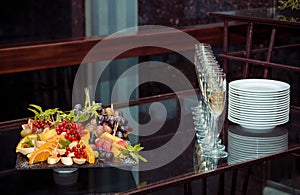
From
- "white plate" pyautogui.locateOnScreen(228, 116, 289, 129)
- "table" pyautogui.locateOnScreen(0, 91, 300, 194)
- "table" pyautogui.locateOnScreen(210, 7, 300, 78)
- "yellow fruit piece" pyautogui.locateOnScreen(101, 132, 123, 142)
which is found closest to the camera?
"table" pyautogui.locateOnScreen(0, 91, 300, 194)

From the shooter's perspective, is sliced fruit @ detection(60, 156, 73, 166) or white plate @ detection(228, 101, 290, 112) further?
white plate @ detection(228, 101, 290, 112)

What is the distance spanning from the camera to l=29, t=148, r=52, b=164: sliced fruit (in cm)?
183

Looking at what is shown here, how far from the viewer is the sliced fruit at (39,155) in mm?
1827

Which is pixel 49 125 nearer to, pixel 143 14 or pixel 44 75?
pixel 44 75

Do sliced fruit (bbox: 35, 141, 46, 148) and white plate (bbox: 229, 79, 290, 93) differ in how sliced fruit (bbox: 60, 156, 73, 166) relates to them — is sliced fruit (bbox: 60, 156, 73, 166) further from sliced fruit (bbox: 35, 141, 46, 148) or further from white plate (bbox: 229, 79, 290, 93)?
white plate (bbox: 229, 79, 290, 93)

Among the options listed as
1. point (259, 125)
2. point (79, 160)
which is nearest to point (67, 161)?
point (79, 160)

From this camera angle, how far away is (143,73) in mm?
4734

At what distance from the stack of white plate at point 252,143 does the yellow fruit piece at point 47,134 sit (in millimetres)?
554

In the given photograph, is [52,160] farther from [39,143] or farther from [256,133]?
[256,133]

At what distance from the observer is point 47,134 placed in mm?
1898

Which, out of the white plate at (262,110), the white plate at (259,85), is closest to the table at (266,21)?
the white plate at (259,85)

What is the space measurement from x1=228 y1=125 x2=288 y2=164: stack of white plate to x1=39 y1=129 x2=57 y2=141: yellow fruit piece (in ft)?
1.82

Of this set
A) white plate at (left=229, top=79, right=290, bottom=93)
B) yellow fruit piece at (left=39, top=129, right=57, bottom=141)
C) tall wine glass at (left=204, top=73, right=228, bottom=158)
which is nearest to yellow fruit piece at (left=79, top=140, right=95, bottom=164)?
yellow fruit piece at (left=39, top=129, right=57, bottom=141)

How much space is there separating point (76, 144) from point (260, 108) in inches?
28.5
